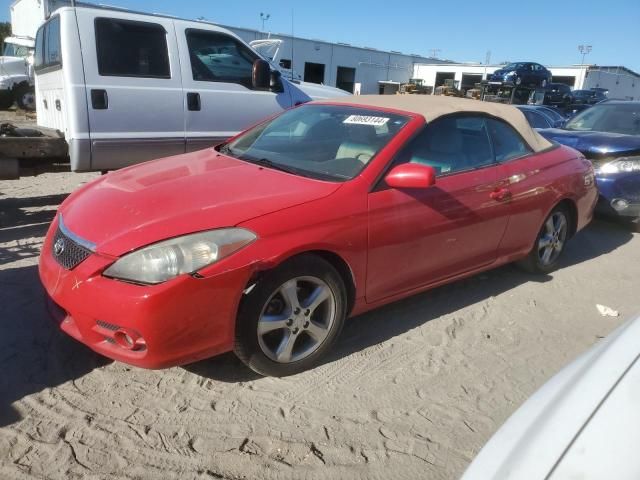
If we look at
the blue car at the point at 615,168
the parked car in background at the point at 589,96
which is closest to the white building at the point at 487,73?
the parked car in background at the point at 589,96

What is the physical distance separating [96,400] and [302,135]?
2.16 metres

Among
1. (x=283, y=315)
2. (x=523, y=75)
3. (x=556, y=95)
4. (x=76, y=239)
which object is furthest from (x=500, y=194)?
(x=523, y=75)

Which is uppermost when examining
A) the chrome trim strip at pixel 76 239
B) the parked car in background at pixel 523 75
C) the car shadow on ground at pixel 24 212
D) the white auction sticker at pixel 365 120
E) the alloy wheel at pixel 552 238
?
the parked car in background at pixel 523 75

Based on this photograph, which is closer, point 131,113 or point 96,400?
point 96,400

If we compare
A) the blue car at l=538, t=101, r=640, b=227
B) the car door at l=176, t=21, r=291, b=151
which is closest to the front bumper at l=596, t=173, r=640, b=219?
the blue car at l=538, t=101, r=640, b=227

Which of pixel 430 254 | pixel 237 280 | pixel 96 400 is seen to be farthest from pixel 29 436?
pixel 430 254

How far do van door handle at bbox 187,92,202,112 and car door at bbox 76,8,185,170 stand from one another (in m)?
0.09

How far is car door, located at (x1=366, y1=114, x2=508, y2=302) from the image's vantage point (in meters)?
3.11

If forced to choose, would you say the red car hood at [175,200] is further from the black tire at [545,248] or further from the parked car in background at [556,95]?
the parked car in background at [556,95]

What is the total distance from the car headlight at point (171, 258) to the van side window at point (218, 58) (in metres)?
3.55

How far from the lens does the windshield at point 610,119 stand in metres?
7.07

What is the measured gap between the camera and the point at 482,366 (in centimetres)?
316

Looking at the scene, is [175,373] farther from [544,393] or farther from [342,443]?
[544,393]

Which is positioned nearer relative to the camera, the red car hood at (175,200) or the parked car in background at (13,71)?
the red car hood at (175,200)
